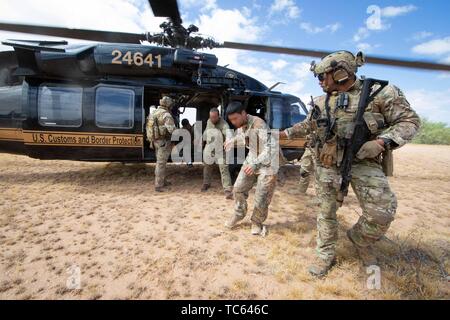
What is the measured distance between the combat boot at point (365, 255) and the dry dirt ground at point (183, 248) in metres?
0.11

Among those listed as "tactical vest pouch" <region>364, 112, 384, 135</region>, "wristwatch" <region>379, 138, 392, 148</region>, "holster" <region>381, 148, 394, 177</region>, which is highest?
"tactical vest pouch" <region>364, 112, 384, 135</region>

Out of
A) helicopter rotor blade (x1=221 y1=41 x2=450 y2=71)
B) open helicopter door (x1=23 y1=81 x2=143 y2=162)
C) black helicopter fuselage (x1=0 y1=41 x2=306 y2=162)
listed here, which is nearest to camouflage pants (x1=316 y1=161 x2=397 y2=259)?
helicopter rotor blade (x1=221 y1=41 x2=450 y2=71)

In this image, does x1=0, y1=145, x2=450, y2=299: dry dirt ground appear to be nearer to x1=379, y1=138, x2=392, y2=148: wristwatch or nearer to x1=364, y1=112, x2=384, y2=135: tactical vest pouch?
x1=379, y1=138, x2=392, y2=148: wristwatch

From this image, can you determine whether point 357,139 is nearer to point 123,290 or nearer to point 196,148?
point 123,290

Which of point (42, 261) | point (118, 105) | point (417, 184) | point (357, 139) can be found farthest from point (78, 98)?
point (417, 184)

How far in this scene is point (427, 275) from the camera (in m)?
2.83

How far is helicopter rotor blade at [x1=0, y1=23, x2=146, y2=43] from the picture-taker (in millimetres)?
4335

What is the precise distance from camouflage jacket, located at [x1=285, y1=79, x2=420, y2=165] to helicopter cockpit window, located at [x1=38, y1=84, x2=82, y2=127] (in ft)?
17.2

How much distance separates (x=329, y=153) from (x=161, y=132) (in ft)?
12.7

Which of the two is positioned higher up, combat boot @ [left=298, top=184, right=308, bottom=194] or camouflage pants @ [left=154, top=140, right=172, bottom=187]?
camouflage pants @ [left=154, top=140, right=172, bottom=187]

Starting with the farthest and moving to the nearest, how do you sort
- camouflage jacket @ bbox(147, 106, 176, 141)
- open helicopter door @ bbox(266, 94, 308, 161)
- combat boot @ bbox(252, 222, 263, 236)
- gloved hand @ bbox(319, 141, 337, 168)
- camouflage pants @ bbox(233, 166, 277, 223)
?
open helicopter door @ bbox(266, 94, 308, 161) → camouflage jacket @ bbox(147, 106, 176, 141) → combat boot @ bbox(252, 222, 263, 236) → camouflage pants @ bbox(233, 166, 277, 223) → gloved hand @ bbox(319, 141, 337, 168)

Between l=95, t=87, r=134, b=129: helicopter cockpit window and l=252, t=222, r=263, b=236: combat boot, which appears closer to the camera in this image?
l=252, t=222, r=263, b=236: combat boot

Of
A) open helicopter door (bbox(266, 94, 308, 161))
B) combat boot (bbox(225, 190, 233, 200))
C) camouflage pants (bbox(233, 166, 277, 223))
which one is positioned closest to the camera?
camouflage pants (bbox(233, 166, 277, 223))

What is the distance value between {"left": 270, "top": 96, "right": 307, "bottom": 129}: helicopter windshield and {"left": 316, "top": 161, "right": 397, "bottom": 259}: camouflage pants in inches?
175
